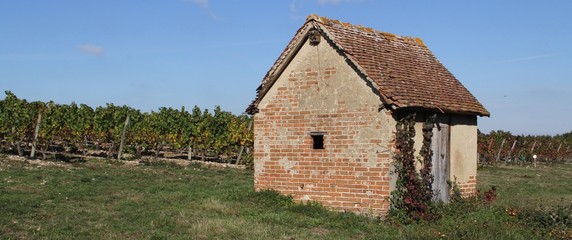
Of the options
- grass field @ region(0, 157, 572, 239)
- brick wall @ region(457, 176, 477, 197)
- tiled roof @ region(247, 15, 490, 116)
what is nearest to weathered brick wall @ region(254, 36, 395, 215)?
tiled roof @ region(247, 15, 490, 116)

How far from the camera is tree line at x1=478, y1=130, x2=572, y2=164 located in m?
37.4

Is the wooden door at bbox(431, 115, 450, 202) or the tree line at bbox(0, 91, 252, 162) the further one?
the tree line at bbox(0, 91, 252, 162)

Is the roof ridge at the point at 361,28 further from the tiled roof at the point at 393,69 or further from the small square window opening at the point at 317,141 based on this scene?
the small square window opening at the point at 317,141

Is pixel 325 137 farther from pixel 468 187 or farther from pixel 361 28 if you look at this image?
pixel 468 187

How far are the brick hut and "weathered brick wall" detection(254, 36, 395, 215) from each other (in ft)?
0.07

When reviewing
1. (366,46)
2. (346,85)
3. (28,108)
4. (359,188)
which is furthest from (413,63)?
(28,108)

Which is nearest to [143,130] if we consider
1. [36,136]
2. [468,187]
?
[36,136]

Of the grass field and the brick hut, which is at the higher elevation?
the brick hut

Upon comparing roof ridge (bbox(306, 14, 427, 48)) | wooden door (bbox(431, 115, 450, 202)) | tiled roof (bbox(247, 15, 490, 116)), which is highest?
roof ridge (bbox(306, 14, 427, 48))

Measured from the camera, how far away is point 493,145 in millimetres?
37938

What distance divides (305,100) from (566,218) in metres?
5.60

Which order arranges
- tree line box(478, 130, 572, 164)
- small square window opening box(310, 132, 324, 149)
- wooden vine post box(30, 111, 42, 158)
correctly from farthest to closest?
tree line box(478, 130, 572, 164) → wooden vine post box(30, 111, 42, 158) → small square window opening box(310, 132, 324, 149)

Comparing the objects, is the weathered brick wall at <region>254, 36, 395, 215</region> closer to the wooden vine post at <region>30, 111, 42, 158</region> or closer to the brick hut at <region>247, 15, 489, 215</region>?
the brick hut at <region>247, 15, 489, 215</region>

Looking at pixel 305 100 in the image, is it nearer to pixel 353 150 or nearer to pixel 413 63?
pixel 353 150
